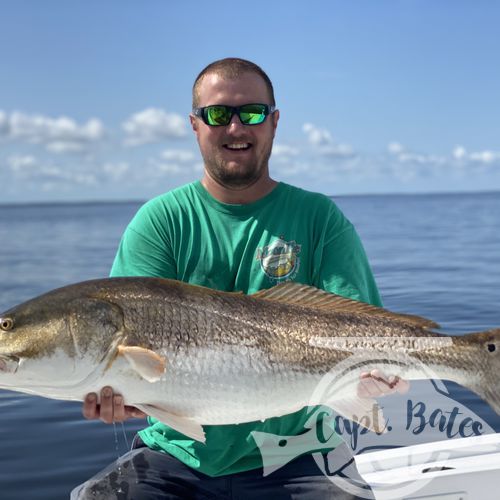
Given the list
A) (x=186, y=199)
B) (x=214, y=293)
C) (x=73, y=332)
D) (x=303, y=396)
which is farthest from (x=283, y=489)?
(x=186, y=199)

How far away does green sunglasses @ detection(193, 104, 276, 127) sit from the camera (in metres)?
4.17

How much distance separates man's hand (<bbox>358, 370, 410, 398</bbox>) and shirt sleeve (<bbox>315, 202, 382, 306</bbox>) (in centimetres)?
61

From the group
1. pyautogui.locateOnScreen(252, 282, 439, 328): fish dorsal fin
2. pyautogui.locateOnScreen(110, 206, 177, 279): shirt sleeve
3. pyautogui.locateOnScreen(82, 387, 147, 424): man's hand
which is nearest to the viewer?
pyautogui.locateOnScreen(82, 387, 147, 424): man's hand

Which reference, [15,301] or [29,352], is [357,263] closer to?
[29,352]

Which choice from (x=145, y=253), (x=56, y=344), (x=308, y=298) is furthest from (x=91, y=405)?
(x=308, y=298)

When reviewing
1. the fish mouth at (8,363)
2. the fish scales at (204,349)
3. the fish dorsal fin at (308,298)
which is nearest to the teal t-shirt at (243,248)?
the fish dorsal fin at (308,298)

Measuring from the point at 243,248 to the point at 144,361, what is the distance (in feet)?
3.84

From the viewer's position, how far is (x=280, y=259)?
4047 mm

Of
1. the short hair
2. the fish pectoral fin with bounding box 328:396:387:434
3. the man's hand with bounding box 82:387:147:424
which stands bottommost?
the fish pectoral fin with bounding box 328:396:387:434

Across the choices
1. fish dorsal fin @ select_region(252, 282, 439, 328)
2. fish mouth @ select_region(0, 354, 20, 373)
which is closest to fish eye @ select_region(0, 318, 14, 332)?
fish mouth @ select_region(0, 354, 20, 373)

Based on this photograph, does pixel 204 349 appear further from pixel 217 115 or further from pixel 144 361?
pixel 217 115

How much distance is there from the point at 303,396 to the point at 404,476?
5.56ft

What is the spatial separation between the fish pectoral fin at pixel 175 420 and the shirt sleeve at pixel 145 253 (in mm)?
856

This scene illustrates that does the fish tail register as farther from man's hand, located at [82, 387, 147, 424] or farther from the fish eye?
the fish eye
